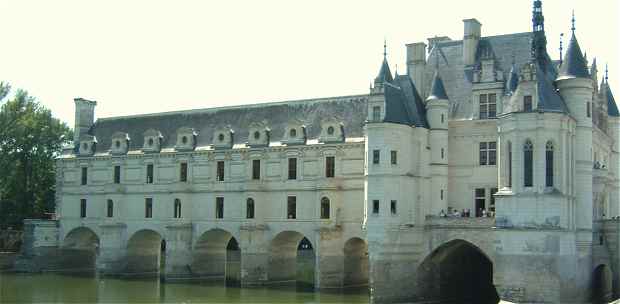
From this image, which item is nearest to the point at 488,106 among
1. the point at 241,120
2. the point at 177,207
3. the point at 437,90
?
the point at 437,90

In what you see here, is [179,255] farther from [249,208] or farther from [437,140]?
[437,140]

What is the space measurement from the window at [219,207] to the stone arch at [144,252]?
17.5ft

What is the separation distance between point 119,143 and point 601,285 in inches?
1363

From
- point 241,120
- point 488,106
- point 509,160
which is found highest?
→ point 241,120

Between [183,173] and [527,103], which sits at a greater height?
[527,103]

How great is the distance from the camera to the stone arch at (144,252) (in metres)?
57.0

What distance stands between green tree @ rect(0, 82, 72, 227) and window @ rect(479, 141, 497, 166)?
37558 mm

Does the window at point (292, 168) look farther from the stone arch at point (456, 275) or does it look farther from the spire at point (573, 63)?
the spire at point (573, 63)

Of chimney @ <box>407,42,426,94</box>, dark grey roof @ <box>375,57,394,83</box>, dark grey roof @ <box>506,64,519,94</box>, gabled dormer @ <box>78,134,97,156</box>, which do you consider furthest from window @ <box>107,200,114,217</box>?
dark grey roof @ <box>506,64,519,94</box>

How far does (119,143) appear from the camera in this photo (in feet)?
194

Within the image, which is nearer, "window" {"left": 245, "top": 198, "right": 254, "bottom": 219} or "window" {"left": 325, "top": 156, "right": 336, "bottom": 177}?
"window" {"left": 325, "top": 156, "right": 336, "bottom": 177}

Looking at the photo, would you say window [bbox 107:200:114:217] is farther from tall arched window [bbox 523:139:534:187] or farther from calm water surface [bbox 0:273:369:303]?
tall arched window [bbox 523:139:534:187]

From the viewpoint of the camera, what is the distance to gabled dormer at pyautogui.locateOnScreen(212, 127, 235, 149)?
176 ft

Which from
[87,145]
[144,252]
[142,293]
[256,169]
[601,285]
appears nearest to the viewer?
[601,285]
